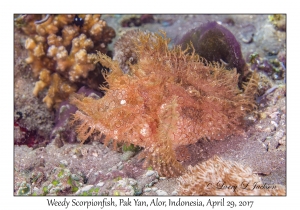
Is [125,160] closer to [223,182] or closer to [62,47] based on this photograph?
[223,182]

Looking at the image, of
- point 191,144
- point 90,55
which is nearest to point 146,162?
point 191,144

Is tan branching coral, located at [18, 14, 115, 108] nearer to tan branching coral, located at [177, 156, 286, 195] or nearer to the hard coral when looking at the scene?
the hard coral

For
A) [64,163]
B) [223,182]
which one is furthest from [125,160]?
[223,182]

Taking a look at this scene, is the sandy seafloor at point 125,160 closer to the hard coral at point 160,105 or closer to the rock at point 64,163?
the rock at point 64,163

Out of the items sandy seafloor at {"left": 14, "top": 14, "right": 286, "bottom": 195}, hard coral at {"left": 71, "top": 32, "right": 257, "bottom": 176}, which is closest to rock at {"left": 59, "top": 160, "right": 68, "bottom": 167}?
sandy seafloor at {"left": 14, "top": 14, "right": 286, "bottom": 195}

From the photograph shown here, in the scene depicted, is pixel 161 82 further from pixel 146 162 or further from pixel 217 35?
pixel 217 35
